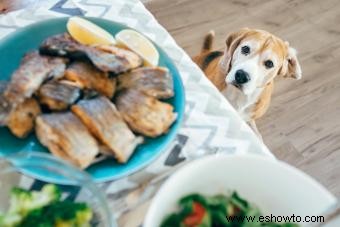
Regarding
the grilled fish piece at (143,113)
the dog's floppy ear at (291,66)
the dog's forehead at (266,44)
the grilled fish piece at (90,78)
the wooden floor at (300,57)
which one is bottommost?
the wooden floor at (300,57)

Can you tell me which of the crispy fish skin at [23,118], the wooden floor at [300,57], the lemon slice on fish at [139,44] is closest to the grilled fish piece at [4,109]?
the crispy fish skin at [23,118]

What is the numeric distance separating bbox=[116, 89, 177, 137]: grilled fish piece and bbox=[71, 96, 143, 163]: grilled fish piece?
2 centimetres

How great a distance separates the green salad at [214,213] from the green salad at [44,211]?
4.0 inches

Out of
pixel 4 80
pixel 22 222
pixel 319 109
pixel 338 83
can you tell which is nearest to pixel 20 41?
pixel 4 80

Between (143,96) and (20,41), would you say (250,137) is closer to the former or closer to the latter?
(143,96)

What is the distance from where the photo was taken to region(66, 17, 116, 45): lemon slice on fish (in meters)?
0.76

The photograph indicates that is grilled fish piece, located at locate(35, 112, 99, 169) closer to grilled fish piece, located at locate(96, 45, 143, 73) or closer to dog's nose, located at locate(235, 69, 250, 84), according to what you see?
grilled fish piece, located at locate(96, 45, 143, 73)

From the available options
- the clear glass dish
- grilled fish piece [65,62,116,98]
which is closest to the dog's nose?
grilled fish piece [65,62,116,98]

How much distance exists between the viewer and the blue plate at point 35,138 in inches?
24.9

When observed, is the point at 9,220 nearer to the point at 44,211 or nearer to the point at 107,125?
the point at 44,211

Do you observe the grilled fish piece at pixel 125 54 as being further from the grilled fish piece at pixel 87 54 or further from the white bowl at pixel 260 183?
the white bowl at pixel 260 183

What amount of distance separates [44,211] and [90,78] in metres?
0.21

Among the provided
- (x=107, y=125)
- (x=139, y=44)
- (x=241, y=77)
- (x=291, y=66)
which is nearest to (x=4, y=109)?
(x=107, y=125)

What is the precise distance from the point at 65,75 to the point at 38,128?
9cm
